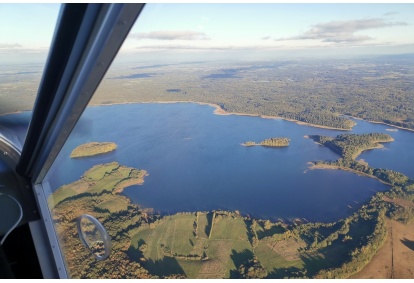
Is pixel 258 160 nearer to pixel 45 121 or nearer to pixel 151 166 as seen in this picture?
pixel 151 166

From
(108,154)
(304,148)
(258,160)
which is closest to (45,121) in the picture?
(108,154)

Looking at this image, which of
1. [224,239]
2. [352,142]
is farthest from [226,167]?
[352,142]

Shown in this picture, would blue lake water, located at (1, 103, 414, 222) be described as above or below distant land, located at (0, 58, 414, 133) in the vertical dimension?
below

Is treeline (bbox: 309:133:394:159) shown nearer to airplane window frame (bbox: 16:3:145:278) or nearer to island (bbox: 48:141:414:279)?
island (bbox: 48:141:414:279)

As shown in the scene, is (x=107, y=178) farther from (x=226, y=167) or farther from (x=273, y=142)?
(x=273, y=142)

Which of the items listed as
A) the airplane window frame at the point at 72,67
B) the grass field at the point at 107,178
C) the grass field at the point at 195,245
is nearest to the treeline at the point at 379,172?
the grass field at the point at 195,245

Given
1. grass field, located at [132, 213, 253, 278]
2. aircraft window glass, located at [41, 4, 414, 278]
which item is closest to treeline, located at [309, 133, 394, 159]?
aircraft window glass, located at [41, 4, 414, 278]

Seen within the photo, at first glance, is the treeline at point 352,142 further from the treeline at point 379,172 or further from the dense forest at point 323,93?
the dense forest at point 323,93
